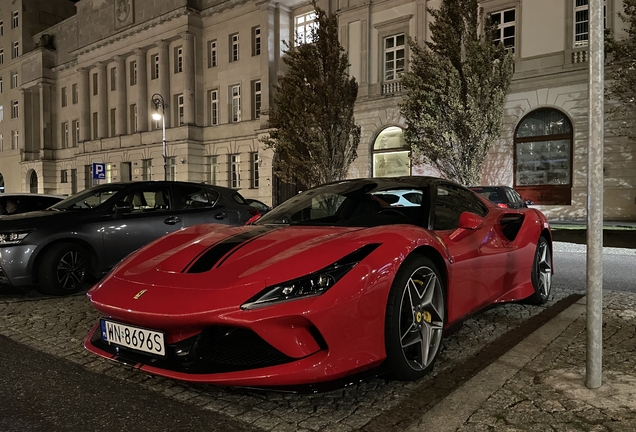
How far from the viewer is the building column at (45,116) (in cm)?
4622

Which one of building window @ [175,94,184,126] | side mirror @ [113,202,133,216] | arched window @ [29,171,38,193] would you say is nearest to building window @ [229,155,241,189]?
building window @ [175,94,184,126]

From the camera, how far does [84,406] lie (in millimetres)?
2740

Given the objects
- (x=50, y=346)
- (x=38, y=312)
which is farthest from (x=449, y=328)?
(x=38, y=312)


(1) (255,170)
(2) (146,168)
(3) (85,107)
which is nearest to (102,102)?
(3) (85,107)

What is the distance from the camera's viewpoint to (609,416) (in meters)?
2.43

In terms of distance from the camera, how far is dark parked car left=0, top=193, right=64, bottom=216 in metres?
9.46

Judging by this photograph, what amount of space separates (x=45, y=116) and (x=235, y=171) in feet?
84.3

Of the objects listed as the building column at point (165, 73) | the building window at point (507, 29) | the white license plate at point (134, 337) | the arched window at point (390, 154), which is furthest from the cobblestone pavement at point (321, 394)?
the building column at point (165, 73)

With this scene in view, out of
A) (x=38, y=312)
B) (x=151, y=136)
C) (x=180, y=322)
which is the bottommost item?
(x=38, y=312)

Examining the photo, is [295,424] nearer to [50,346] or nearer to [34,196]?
[50,346]

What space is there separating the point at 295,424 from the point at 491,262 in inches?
85.6

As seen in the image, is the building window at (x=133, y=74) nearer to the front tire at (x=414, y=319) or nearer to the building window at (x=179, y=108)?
the building window at (x=179, y=108)

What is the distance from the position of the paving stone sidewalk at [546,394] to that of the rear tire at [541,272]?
1057mm

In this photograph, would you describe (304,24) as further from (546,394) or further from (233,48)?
(546,394)
